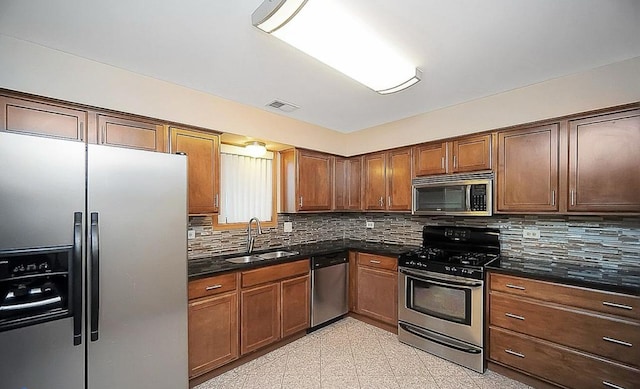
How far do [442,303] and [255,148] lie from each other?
2.62 metres

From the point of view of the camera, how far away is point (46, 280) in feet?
5.08

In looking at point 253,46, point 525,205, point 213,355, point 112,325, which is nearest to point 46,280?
point 112,325

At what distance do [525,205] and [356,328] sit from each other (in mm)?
2233

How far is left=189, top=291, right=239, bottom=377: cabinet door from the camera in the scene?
87.9 inches

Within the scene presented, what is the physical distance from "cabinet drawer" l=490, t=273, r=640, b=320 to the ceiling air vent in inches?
99.2

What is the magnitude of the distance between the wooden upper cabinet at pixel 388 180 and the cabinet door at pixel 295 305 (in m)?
1.40

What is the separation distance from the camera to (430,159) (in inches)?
125

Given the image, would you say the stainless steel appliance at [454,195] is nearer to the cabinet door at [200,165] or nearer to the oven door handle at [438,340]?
the oven door handle at [438,340]

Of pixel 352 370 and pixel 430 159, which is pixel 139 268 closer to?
pixel 352 370

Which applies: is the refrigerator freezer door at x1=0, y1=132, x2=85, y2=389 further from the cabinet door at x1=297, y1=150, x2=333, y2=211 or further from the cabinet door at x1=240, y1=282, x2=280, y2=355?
the cabinet door at x1=297, y1=150, x2=333, y2=211

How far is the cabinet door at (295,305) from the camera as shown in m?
2.89

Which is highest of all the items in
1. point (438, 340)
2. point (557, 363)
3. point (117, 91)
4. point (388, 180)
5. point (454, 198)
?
point (117, 91)

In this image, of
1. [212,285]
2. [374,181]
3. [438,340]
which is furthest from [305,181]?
[438,340]

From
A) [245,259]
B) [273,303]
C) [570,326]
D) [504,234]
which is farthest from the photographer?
[245,259]
